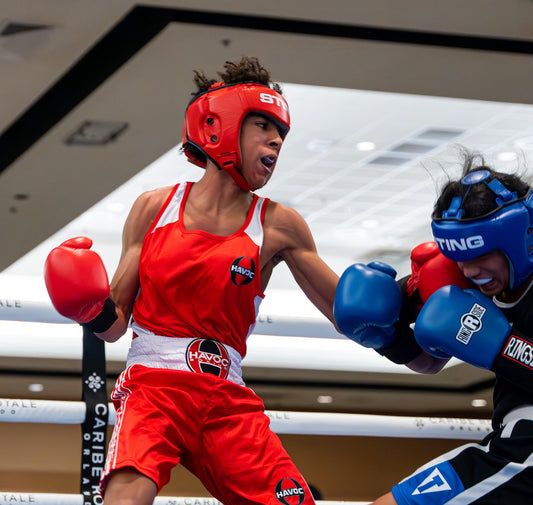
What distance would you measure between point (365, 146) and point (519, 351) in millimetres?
4634

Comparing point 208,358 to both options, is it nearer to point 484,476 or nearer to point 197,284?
point 197,284

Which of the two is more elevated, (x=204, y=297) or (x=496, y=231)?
(x=496, y=231)

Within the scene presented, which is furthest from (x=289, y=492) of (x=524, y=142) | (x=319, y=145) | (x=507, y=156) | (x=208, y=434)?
(x=507, y=156)

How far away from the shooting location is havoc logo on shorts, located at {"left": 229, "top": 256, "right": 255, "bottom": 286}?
1.96 meters

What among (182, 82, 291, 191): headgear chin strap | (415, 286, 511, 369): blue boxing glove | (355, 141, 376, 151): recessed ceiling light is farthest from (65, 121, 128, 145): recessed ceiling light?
(415, 286, 511, 369): blue boxing glove

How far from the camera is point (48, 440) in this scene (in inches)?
411

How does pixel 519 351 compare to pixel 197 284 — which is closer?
pixel 519 351

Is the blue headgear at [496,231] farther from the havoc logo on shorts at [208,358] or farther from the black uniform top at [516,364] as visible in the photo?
the havoc logo on shorts at [208,358]

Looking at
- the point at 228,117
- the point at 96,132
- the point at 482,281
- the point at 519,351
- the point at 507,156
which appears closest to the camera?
the point at 519,351

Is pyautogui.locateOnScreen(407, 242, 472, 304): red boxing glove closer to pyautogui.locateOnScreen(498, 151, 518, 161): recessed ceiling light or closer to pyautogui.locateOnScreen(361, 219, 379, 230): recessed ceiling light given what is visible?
pyautogui.locateOnScreen(498, 151, 518, 161): recessed ceiling light

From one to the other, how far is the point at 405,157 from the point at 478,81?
1071mm

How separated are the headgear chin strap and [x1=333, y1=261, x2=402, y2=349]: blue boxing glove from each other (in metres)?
0.38

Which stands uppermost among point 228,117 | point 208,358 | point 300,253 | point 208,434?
point 228,117

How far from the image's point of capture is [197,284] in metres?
1.95
